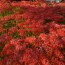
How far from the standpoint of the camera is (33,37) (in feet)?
64.1

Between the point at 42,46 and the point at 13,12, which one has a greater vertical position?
the point at 42,46

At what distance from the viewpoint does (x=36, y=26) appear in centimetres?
2208

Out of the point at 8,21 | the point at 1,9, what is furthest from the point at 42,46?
the point at 1,9

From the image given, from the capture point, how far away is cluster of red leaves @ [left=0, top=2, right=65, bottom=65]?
653 inches

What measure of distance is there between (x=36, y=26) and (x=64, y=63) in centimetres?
713

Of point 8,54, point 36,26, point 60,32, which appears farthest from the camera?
point 36,26

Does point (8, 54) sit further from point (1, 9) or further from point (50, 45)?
point (1, 9)

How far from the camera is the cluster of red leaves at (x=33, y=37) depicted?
16594 mm

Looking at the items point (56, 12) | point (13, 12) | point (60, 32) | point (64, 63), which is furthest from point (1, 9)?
point (64, 63)

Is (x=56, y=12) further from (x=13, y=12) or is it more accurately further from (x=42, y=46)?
(x=42, y=46)

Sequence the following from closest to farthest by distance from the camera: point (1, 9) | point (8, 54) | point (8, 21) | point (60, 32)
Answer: point (8, 54), point (60, 32), point (8, 21), point (1, 9)

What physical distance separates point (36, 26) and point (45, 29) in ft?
4.31

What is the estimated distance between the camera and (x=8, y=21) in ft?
83.3

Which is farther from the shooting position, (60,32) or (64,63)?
(60,32)
